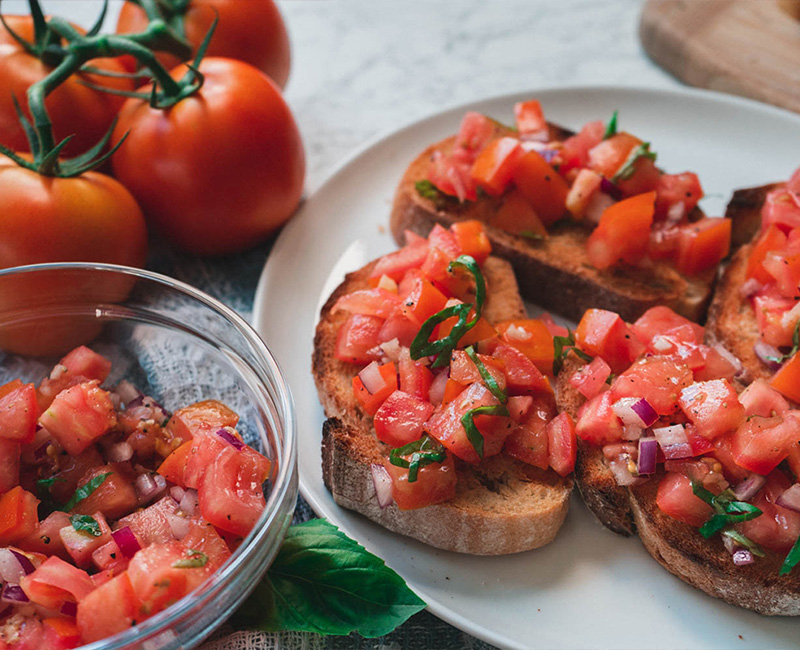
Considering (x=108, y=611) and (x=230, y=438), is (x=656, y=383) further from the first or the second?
(x=108, y=611)

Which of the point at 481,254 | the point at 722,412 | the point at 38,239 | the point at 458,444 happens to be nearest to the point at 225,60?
the point at 38,239

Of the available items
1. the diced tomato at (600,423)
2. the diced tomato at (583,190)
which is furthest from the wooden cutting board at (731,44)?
the diced tomato at (600,423)

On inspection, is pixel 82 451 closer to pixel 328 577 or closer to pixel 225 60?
pixel 328 577

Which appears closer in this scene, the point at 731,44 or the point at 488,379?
the point at 488,379

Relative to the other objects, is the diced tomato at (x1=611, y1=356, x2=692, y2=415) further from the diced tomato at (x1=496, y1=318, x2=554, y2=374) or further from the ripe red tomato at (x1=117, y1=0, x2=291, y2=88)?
the ripe red tomato at (x1=117, y1=0, x2=291, y2=88)

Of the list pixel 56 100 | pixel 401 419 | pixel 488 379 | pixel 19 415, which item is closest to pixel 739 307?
pixel 488 379

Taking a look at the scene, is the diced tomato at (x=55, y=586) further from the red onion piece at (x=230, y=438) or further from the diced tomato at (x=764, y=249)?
the diced tomato at (x=764, y=249)
